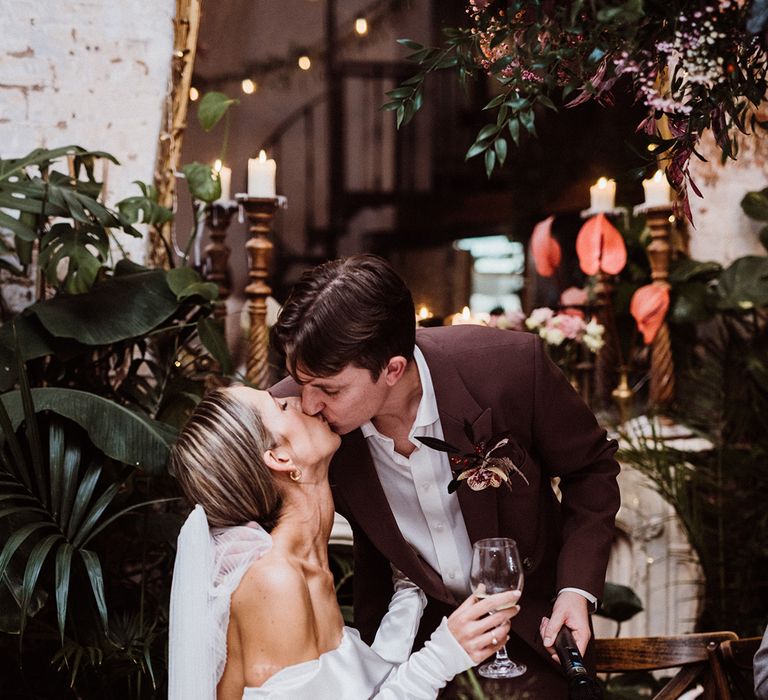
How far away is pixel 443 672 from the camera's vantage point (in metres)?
1.80

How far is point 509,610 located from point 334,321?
0.65 metres

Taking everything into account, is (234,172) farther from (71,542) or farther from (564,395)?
(564,395)

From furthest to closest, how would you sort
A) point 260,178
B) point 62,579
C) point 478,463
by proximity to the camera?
point 260,178 → point 62,579 → point 478,463

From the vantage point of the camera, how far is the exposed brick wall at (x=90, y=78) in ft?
11.0

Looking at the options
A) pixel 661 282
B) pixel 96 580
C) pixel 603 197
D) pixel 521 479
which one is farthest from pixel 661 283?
pixel 96 580

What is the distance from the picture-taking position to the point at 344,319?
1937 mm

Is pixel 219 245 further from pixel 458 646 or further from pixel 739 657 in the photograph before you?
pixel 739 657

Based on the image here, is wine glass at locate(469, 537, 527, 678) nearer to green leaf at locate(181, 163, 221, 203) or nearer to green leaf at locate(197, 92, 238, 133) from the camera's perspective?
green leaf at locate(181, 163, 221, 203)

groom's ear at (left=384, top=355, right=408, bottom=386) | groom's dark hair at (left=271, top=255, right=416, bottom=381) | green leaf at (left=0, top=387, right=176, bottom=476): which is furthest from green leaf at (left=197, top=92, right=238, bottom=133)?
groom's ear at (left=384, top=355, right=408, bottom=386)

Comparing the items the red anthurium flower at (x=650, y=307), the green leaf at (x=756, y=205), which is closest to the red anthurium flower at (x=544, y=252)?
the red anthurium flower at (x=650, y=307)

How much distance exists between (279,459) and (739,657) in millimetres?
1104

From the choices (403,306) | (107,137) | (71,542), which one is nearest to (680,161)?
(403,306)

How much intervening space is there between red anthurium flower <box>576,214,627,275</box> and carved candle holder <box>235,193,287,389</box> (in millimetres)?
1238

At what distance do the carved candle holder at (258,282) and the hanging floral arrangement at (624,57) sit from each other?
1.77m
